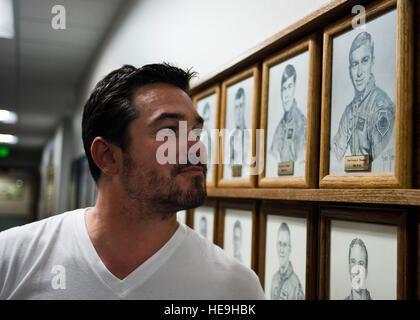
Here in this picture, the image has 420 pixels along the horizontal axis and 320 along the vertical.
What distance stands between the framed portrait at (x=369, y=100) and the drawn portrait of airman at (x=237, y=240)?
24 centimetres

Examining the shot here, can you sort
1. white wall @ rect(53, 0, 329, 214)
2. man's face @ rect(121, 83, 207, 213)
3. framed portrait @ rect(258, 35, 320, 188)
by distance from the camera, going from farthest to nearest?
white wall @ rect(53, 0, 329, 214), framed portrait @ rect(258, 35, 320, 188), man's face @ rect(121, 83, 207, 213)

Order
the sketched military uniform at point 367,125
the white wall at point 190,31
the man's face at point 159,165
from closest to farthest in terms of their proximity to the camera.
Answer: the man's face at point 159,165 → the sketched military uniform at point 367,125 → the white wall at point 190,31

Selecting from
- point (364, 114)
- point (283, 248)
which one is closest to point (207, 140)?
point (283, 248)

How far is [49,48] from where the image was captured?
0.62 metres

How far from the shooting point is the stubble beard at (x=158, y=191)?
12.3 inches

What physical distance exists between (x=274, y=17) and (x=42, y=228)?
0.47 meters

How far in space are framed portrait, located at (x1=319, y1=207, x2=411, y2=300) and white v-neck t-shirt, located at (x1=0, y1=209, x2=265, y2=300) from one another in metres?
0.15

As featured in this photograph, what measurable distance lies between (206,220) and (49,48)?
438 millimetres

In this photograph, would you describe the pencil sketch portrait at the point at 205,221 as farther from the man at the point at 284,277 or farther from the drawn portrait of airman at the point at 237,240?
the man at the point at 284,277

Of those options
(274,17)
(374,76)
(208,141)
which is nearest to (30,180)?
(208,141)

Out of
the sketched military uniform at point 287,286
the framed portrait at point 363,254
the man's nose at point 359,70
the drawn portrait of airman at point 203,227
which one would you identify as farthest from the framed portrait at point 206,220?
the man's nose at point 359,70

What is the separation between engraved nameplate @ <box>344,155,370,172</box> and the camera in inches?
17.1

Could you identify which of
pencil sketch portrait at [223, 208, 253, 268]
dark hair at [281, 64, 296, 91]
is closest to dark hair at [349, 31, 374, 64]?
dark hair at [281, 64, 296, 91]

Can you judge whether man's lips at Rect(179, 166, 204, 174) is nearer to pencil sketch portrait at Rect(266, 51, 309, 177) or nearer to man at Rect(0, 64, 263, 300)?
man at Rect(0, 64, 263, 300)
